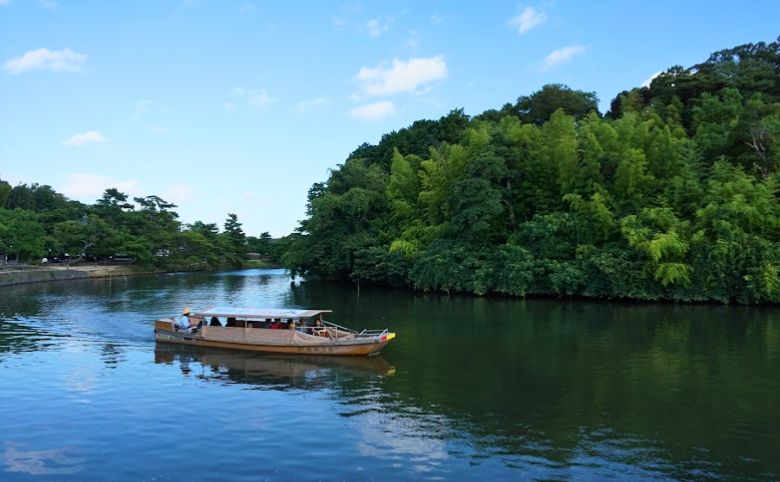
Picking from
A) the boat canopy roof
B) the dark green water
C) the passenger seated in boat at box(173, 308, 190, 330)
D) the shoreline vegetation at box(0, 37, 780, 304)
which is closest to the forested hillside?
the shoreline vegetation at box(0, 37, 780, 304)

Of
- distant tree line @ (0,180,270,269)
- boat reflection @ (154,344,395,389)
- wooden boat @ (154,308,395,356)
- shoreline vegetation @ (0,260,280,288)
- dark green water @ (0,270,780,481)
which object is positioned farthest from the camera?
distant tree line @ (0,180,270,269)

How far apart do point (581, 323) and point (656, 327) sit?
365 cm

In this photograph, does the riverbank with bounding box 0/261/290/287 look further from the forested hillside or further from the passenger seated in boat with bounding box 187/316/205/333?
the passenger seated in boat with bounding box 187/316/205/333

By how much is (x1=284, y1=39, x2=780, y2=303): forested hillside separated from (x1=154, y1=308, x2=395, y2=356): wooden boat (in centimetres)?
2278

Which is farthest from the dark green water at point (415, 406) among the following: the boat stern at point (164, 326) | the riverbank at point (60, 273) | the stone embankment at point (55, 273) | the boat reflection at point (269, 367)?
the riverbank at point (60, 273)

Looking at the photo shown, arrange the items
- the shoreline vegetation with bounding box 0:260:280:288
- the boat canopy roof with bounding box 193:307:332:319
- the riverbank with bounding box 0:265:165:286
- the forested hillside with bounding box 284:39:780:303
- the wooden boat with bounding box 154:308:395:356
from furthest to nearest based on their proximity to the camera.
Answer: the shoreline vegetation with bounding box 0:260:280:288
the riverbank with bounding box 0:265:165:286
the forested hillside with bounding box 284:39:780:303
the boat canopy roof with bounding box 193:307:332:319
the wooden boat with bounding box 154:308:395:356

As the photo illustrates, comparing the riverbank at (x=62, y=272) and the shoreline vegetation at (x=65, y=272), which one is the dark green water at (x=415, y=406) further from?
the shoreline vegetation at (x=65, y=272)

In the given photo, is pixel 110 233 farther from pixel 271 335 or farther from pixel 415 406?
pixel 415 406

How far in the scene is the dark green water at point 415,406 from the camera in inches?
473

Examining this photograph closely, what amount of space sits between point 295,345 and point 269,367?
181 cm

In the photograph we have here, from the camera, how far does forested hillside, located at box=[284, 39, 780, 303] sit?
37750mm

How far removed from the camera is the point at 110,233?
76.8m

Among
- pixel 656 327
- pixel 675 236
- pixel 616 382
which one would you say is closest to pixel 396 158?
pixel 675 236

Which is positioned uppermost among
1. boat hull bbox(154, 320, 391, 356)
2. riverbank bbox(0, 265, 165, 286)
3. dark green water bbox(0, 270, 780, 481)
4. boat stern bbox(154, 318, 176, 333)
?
riverbank bbox(0, 265, 165, 286)
